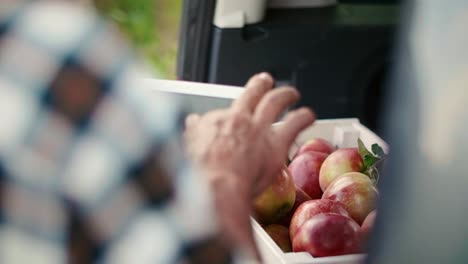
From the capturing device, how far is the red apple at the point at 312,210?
138 centimetres

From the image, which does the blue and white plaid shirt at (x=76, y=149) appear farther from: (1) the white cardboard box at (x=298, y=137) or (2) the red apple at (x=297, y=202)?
(2) the red apple at (x=297, y=202)

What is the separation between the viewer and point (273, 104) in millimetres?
852

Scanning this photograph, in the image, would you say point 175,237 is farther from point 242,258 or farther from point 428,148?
point 428,148

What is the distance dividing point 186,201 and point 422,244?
8.2 inches

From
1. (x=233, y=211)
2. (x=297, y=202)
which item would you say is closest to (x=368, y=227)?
(x=233, y=211)

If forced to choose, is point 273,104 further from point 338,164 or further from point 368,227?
point 338,164

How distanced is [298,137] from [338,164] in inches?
4.0

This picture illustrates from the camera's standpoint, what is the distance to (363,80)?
9.30 ft

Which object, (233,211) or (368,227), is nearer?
(233,211)

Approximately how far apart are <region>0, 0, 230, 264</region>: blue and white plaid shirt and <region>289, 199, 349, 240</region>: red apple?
72cm

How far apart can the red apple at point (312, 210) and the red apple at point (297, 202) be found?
0.19 ft

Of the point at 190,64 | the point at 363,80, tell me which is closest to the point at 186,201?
the point at 190,64

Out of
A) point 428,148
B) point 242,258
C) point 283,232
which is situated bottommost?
point 283,232

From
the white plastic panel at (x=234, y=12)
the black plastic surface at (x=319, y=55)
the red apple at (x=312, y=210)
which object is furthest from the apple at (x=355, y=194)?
the white plastic panel at (x=234, y=12)
